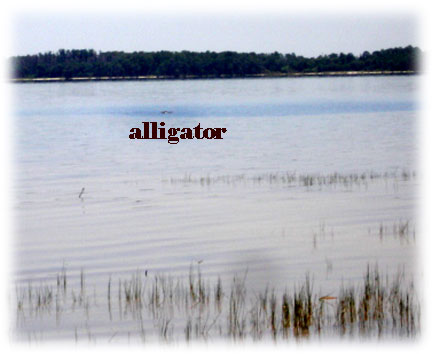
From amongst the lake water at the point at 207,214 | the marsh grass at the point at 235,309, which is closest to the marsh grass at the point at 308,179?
the lake water at the point at 207,214

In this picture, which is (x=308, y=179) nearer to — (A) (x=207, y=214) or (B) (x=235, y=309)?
(A) (x=207, y=214)

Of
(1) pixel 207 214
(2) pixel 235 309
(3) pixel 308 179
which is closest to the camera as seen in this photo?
(2) pixel 235 309

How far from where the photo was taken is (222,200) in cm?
1856

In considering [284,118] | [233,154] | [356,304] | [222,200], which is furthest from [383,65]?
[356,304]

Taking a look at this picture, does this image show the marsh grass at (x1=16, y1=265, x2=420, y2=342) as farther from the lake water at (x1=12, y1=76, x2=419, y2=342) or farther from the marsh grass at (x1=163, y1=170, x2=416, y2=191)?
the marsh grass at (x1=163, y1=170, x2=416, y2=191)

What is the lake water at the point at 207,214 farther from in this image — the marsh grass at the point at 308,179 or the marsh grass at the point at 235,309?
the marsh grass at the point at 235,309

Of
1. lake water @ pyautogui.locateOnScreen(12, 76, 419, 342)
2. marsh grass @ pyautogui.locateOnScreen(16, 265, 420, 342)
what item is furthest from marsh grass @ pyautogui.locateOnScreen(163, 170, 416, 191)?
marsh grass @ pyautogui.locateOnScreen(16, 265, 420, 342)

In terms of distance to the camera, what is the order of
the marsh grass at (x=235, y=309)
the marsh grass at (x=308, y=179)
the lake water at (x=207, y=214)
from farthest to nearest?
the marsh grass at (x=308, y=179)
the lake water at (x=207, y=214)
the marsh grass at (x=235, y=309)

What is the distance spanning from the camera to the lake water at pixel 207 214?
11.8 meters

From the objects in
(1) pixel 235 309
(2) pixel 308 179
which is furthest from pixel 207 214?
(1) pixel 235 309

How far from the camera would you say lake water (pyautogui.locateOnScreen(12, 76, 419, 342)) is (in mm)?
11828

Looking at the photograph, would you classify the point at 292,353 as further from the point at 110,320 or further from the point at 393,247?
the point at 393,247

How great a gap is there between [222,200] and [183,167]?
25.2 feet

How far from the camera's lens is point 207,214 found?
55.2 ft
